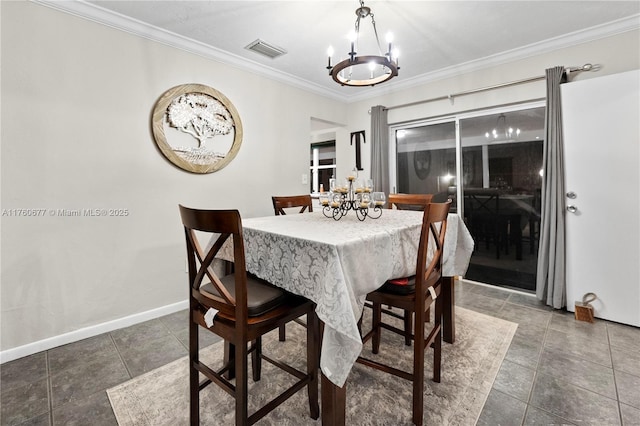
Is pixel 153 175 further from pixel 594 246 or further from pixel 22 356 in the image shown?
pixel 594 246

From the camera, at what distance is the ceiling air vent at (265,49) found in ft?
8.87

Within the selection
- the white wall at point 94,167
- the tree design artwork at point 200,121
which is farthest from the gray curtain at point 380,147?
the tree design artwork at point 200,121

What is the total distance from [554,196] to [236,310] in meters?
2.91

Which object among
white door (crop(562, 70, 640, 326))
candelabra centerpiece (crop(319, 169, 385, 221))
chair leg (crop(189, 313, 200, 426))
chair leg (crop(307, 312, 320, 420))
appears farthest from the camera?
white door (crop(562, 70, 640, 326))

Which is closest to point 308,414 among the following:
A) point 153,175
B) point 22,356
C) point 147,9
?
point 22,356

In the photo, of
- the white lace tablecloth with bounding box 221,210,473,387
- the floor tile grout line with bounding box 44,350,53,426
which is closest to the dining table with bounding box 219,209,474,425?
the white lace tablecloth with bounding box 221,210,473,387

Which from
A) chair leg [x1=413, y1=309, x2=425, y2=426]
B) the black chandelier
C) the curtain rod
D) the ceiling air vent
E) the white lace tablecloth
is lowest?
chair leg [x1=413, y1=309, x2=425, y2=426]

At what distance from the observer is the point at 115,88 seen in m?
2.26

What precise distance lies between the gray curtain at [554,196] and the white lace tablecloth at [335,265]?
184 centimetres

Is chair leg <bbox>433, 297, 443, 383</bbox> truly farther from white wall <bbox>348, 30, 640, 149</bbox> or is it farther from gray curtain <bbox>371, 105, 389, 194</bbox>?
white wall <bbox>348, 30, 640, 149</bbox>

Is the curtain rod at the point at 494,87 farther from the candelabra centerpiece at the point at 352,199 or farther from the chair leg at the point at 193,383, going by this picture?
the chair leg at the point at 193,383

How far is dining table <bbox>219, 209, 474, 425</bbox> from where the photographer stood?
3.61ft

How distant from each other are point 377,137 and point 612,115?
7.39ft

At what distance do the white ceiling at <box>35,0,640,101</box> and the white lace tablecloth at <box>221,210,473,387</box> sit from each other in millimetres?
1760
